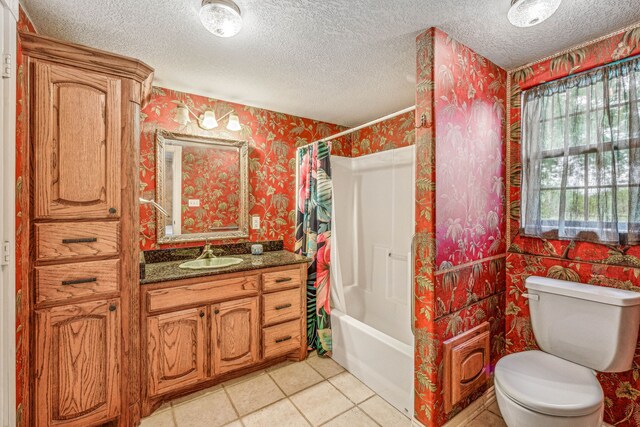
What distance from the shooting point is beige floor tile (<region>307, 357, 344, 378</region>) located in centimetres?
218

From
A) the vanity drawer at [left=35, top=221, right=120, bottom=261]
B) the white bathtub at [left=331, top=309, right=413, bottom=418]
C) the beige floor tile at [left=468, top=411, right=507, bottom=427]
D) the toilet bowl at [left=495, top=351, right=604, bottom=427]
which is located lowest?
the beige floor tile at [left=468, top=411, right=507, bottom=427]

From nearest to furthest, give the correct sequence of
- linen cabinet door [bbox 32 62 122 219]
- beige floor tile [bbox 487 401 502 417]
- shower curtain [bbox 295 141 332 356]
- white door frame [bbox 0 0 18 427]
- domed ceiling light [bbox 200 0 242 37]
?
white door frame [bbox 0 0 18 427]
domed ceiling light [bbox 200 0 242 37]
linen cabinet door [bbox 32 62 122 219]
beige floor tile [bbox 487 401 502 417]
shower curtain [bbox 295 141 332 356]

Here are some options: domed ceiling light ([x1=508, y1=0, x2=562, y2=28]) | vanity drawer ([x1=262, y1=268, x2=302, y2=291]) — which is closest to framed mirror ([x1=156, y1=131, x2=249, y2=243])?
vanity drawer ([x1=262, y1=268, x2=302, y2=291])

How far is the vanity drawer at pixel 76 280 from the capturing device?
1377 mm

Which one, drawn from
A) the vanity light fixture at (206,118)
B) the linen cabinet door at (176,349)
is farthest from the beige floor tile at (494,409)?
the vanity light fixture at (206,118)

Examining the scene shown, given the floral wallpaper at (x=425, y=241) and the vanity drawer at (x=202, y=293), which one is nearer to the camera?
the floral wallpaper at (x=425, y=241)

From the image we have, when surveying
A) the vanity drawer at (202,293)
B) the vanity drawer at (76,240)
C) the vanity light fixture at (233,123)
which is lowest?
the vanity drawer at (202,293)

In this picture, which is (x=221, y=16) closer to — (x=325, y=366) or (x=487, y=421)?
(x=325, y=366)

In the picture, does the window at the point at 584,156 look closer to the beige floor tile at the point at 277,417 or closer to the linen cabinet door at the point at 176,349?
the beige floor tile at the point at 277,417

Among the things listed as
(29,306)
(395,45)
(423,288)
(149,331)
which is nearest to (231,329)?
(149,331)

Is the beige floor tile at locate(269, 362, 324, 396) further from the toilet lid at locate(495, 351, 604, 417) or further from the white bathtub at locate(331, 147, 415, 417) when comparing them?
the toilet lid at locate(495, 351, 604, 417)

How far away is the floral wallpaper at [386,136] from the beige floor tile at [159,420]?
2860 mm

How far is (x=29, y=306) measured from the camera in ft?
4.40

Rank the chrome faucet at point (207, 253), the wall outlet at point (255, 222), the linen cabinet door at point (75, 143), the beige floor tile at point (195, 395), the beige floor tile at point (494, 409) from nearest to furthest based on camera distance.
Result: 1. the linen cabinet door at point (75, 143)
2. the beige floor tile at point (494, 409)
3. the beige floor tile at point (195, 395)
4. the chrome faucet at point (207, 253)
5. the wall outlet at point (255, 222)
